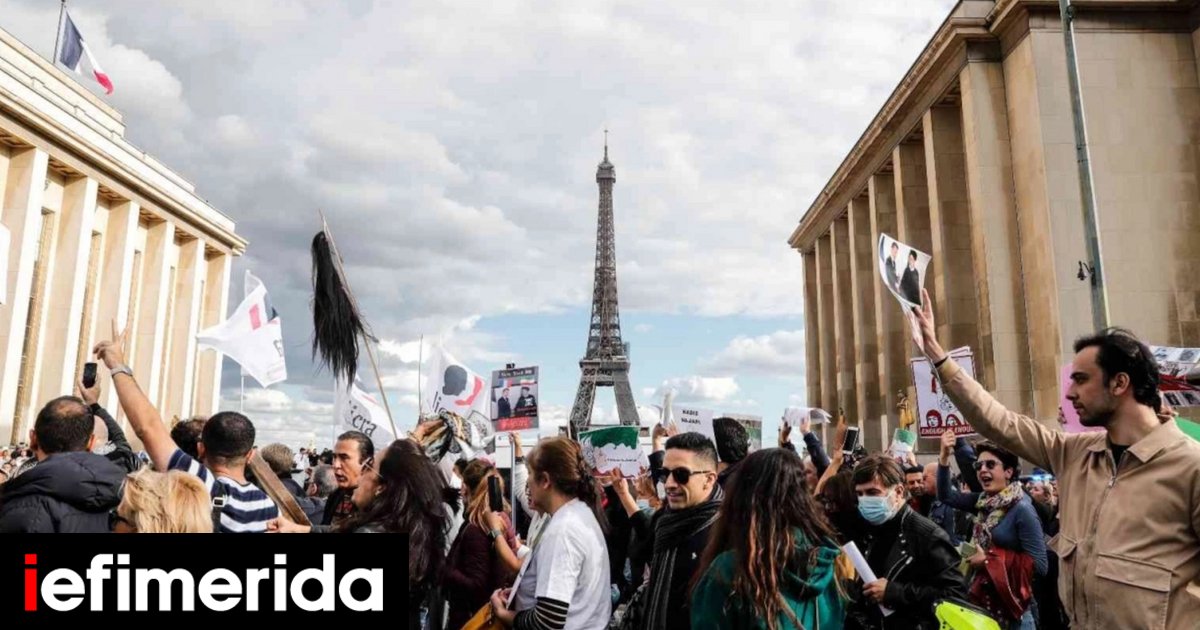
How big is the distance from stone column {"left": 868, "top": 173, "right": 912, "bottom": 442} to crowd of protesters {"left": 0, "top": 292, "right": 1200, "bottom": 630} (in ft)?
82.5

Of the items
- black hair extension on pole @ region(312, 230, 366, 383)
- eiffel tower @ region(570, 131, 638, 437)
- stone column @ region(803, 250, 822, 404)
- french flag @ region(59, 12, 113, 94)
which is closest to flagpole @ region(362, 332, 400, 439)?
black hair extension on pole @ region(312, 230, 366, 383)

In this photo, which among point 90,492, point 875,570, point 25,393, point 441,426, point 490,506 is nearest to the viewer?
point 90,492

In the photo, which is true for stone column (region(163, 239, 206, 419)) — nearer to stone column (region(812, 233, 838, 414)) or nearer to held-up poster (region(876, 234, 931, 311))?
stone column (region(812, 233, 838, 414))

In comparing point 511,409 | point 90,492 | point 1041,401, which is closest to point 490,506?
point 90,492

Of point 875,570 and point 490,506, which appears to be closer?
point 875,570

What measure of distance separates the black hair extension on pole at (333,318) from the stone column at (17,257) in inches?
1217

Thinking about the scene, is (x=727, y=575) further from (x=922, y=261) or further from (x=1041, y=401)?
(x=1041, y=401)

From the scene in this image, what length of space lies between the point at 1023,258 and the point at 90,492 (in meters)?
22.5

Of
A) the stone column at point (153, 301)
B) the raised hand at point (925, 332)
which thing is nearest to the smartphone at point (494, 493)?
the raised hand at point (925, 332)


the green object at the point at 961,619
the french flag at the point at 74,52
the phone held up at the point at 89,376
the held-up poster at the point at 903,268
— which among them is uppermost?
the french flag at the point at 74,52

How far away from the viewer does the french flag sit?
3306 cm

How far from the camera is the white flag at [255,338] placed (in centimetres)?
931

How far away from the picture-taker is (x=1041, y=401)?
21047mm

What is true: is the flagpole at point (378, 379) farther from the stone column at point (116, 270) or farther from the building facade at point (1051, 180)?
the stone column at point (116, 270)
